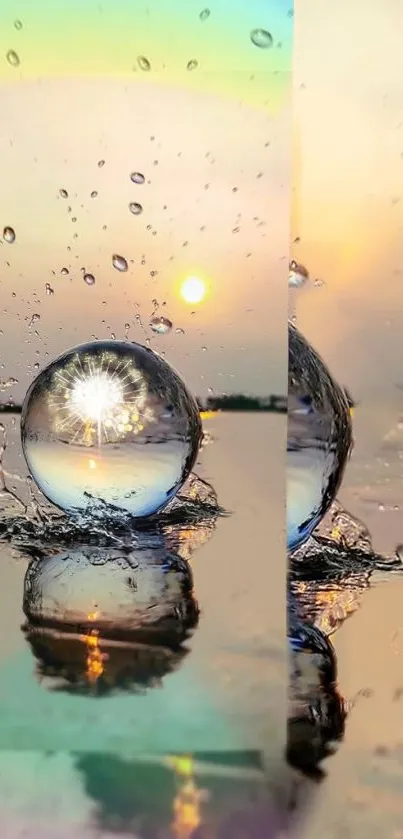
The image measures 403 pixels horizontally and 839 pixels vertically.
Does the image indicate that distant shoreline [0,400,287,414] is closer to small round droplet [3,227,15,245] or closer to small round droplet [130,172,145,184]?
small round droplet [3,227,15,245]

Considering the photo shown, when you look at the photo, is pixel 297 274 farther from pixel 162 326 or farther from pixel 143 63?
pixel 143 63

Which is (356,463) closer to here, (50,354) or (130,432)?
(130,432)

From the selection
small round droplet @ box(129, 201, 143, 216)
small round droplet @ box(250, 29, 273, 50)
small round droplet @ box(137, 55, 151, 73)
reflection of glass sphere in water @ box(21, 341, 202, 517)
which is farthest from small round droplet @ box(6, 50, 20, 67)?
reflection of glass sphere in water @ box(21, 341, 202, 517)

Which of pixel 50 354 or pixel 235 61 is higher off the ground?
pixel 235 61

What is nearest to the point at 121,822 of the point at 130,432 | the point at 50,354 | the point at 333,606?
the point at 333,606

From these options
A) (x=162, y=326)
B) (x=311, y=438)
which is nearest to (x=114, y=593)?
(x=311, y=438)

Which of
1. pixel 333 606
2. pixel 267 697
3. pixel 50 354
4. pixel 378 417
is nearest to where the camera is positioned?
pixel 267 697

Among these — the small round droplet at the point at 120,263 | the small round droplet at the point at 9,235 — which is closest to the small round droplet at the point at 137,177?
the small round droplet at the point at 120,263

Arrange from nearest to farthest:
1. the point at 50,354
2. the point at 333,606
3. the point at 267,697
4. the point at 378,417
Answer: the point at 267,697 < the point at 333,606 < the point at 378,417 < the point at 50,354
